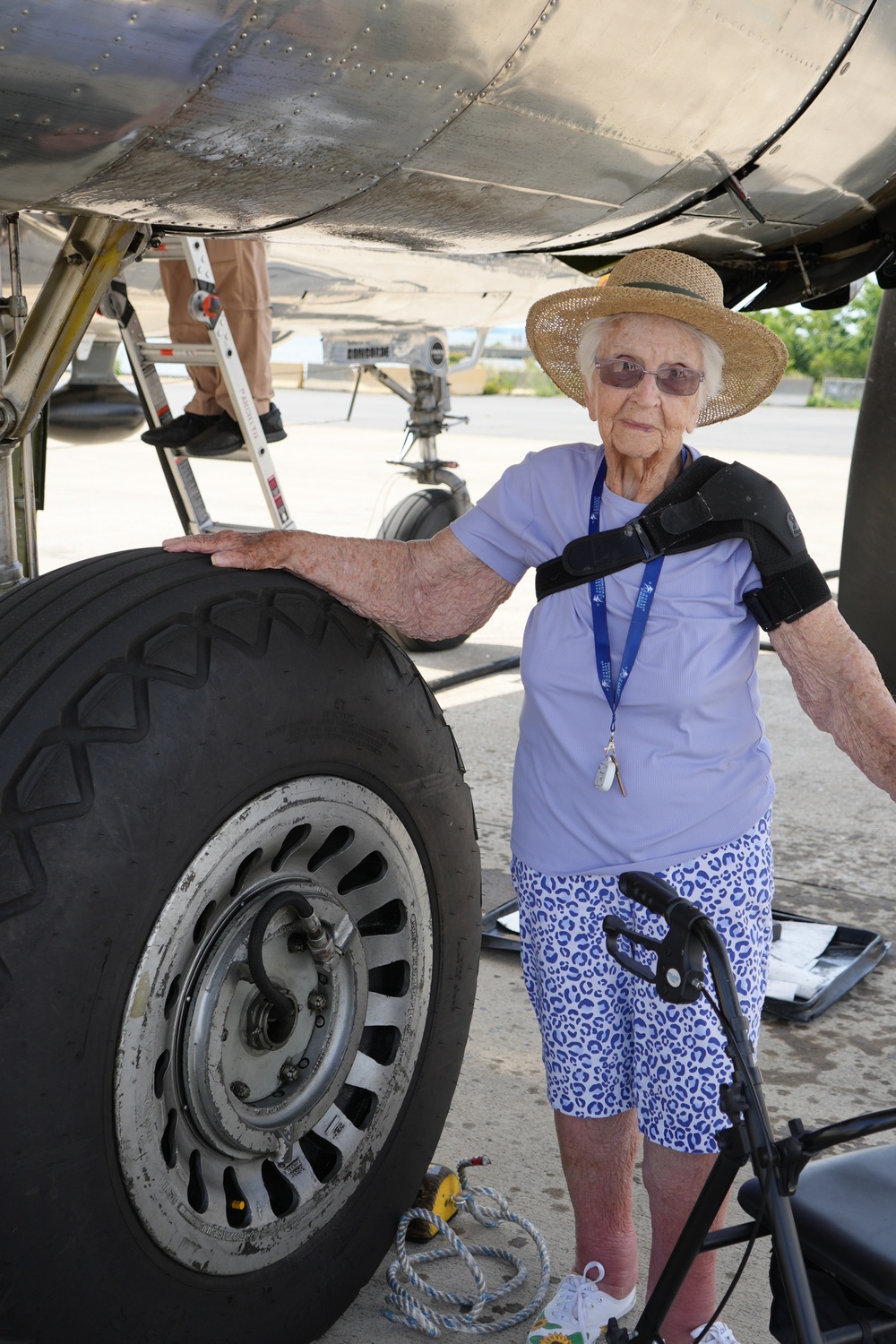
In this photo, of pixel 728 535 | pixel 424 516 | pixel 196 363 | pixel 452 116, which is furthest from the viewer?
pixel 424 516

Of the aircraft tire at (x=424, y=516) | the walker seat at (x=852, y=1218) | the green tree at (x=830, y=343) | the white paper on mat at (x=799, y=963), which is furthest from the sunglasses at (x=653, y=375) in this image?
the green tree at (x=830, y=343)

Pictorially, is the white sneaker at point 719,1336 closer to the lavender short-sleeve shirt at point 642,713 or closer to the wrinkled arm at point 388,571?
the lavender short-sleeve shirt at point 642,713

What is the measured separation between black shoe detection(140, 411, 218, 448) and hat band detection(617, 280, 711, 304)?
6.50 feet

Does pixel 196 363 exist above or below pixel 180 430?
above

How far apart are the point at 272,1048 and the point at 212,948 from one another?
230 millimetres

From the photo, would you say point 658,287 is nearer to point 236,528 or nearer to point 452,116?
point 452,116

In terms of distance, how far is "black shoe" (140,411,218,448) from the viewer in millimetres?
3646

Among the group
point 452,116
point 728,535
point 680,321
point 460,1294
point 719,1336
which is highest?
point 452,116

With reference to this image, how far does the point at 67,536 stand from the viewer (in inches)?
347

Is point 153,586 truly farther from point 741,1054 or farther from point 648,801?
point 741,1054

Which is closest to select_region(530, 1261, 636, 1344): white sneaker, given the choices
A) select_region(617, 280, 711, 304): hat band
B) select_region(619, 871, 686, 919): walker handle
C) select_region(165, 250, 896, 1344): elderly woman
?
select_region(165, 250, 896, 1344): elderly woman

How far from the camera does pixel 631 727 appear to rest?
1.92 metres

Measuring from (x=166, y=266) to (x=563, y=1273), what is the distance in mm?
2630

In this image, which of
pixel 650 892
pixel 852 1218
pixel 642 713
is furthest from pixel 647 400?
pixel 852 1218
